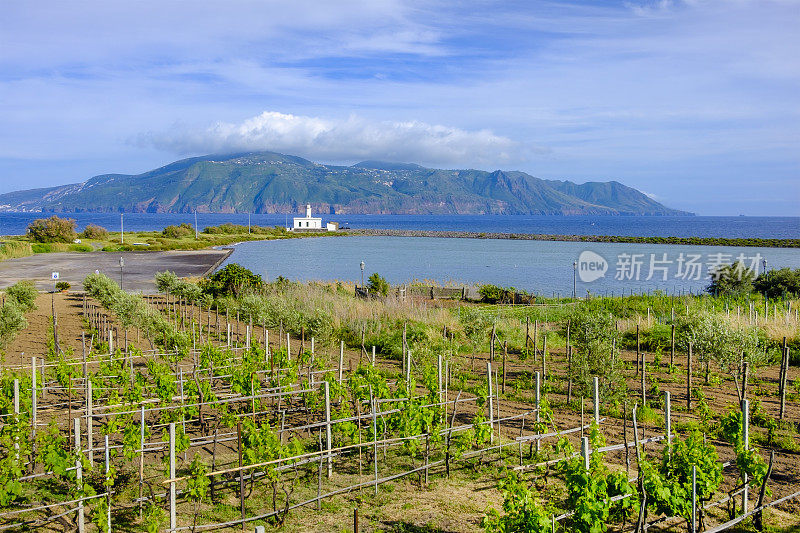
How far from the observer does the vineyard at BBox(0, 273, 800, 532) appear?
7008 millimetres

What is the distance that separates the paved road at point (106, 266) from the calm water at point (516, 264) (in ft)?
15.2

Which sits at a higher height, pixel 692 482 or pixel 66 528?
pixel 692 482

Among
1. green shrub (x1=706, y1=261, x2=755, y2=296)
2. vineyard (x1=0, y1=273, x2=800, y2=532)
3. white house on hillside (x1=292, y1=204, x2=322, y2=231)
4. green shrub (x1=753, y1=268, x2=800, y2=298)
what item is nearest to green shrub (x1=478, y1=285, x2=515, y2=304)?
green shrub (x1=706, y1=261, x2=755, y2=296)

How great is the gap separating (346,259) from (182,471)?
56.5 meters

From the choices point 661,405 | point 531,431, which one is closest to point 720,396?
point 661,405

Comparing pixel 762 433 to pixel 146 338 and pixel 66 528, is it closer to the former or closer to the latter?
pixel 66 528

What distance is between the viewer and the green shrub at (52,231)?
64.4 metres

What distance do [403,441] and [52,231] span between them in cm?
6568

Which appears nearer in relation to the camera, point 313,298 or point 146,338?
point 146,338

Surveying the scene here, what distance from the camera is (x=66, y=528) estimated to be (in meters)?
7.17

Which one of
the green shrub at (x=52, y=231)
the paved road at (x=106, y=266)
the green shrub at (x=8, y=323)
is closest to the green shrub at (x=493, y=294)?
the paved road at (x=106, y=266)

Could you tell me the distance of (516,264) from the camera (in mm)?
61562

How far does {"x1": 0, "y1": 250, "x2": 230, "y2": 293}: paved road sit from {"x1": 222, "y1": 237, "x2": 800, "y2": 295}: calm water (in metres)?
4.63

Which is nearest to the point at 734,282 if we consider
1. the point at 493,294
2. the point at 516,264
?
the point at 493,294
